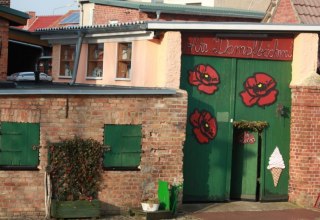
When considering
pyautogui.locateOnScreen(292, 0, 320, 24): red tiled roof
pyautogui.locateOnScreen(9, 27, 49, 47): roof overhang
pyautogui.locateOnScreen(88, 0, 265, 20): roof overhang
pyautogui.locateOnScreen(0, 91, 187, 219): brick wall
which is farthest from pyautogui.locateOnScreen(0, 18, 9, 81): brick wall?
pyautogui.locateOnScreen(88, 0, 265, 20): roof overhang

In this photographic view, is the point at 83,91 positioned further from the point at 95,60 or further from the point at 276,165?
the point at 95,60

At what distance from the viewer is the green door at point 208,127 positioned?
15.8 m

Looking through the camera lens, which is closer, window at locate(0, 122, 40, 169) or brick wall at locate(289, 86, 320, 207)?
window at locate(0, 122, 40, 169)

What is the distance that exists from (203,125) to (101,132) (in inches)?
113

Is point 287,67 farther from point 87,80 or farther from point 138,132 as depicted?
point 87,80

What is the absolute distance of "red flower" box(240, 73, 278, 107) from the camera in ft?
53.8

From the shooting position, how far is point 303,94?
16.2 m

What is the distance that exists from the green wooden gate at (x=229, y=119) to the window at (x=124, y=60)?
3.11 m

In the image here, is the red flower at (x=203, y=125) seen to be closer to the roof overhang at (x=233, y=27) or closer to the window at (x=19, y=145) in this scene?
the roof overhang at (x=233, y=27)

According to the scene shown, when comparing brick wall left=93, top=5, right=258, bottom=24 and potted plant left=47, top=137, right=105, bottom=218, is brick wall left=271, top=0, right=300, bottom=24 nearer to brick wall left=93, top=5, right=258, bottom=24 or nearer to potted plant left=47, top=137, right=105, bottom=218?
potted plant left=47, top=137, right=105, bottom=218

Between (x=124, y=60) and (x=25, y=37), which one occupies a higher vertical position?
(x=25, y=37)

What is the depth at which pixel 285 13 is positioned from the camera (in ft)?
63.6

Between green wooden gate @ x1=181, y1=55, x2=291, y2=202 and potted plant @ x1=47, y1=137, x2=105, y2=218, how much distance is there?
2664 mm

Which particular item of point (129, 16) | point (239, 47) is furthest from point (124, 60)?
point (129, 16)
